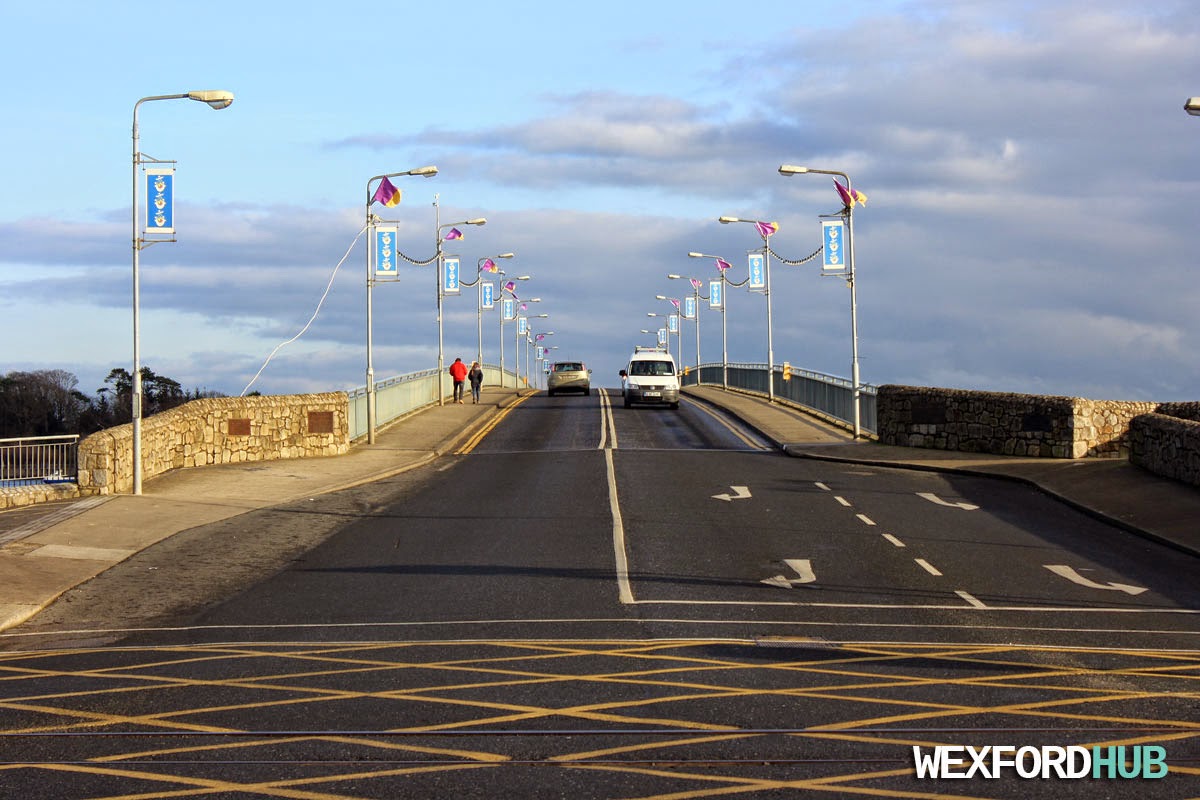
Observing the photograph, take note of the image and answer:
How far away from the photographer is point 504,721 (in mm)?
8891

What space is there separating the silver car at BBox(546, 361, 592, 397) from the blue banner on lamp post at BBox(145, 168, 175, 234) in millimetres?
40947

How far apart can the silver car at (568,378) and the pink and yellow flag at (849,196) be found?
31222 mm

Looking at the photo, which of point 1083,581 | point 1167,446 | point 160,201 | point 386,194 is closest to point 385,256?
point 386,194

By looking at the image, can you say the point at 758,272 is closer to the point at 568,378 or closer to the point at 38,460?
the point at 568,378

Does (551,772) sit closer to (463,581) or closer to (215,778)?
(215,778)

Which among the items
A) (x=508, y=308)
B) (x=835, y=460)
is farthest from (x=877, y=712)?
(x=508, y=308)

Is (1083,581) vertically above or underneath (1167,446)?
underneath

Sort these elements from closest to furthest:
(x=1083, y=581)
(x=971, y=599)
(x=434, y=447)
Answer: (x=971, y=599) < (x=1083, y=581) < (x=434, y=447)

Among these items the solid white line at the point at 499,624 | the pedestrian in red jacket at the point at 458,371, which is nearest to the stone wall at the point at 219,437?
the solid white line at the point at 499,624

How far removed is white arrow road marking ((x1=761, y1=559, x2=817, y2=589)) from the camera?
52.1ft

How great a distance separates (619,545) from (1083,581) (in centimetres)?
626

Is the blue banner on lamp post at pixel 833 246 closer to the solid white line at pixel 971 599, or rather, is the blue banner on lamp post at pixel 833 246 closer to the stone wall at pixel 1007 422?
the stone wall at pixel 1007 422

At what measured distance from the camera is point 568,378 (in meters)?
67.5

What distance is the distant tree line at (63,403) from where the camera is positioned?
67.9 m
